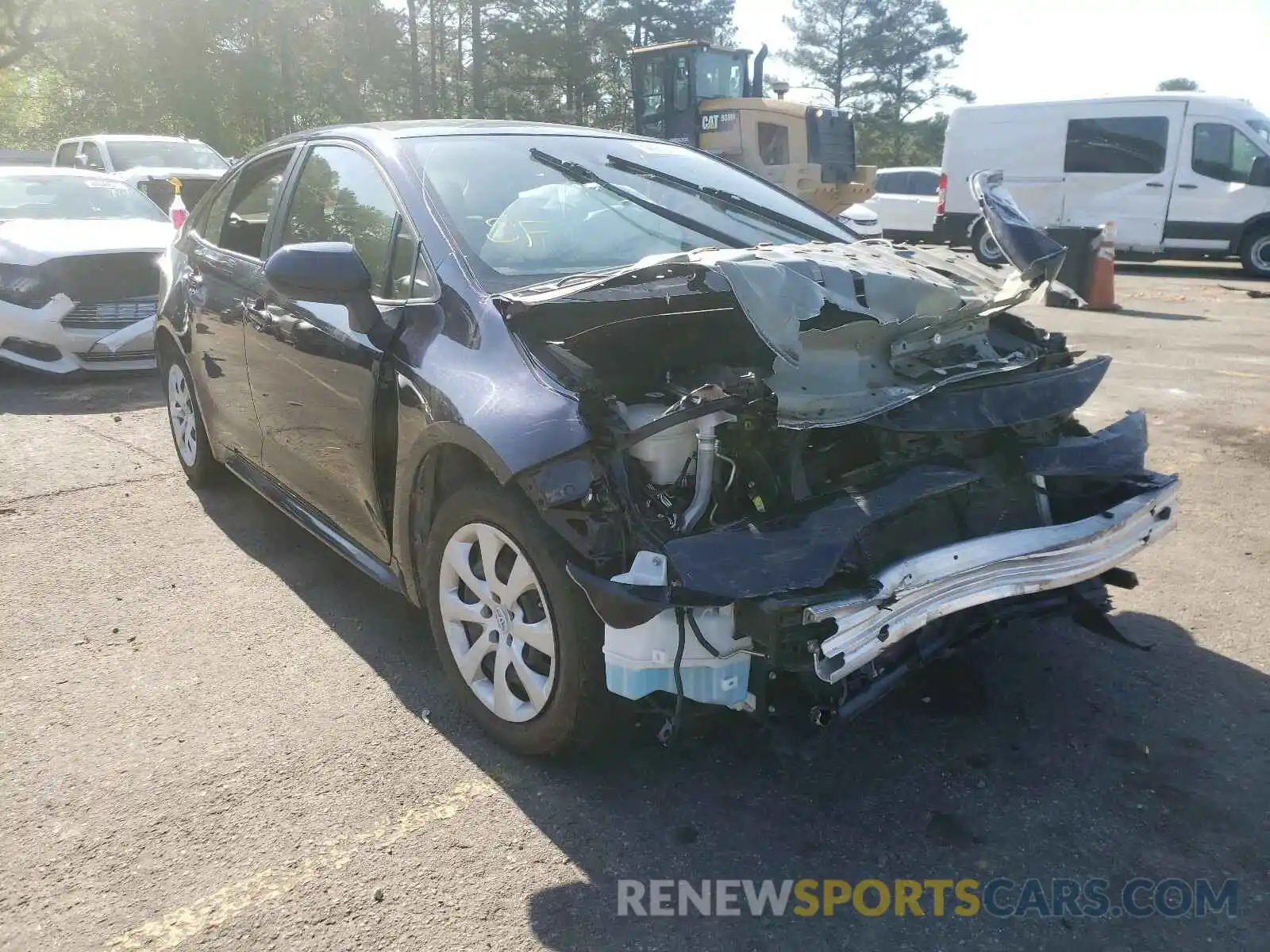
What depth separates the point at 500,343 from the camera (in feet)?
9.14

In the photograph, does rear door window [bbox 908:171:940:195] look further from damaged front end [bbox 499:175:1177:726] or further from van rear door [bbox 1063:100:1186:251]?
damaged front end [bbox 499:175:1177:726]

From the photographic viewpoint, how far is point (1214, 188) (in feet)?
48.8

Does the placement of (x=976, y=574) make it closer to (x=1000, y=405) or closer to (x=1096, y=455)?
(x=1000, y=405)

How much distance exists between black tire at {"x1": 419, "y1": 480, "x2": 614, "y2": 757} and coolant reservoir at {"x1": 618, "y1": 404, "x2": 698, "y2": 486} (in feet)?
0.99

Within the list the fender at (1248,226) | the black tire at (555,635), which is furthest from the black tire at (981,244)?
the black tire at (555,635)

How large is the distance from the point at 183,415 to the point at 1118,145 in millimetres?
14967

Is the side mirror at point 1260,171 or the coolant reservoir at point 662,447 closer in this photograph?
the coolant reservoir at point 662,447

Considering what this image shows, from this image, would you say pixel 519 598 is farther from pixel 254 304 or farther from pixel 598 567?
pixel 254 304

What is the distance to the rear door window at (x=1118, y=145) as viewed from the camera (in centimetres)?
1521

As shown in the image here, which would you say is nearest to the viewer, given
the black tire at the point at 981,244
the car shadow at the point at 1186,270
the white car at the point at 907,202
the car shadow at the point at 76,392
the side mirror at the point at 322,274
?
the side mirror at the point at 322,274

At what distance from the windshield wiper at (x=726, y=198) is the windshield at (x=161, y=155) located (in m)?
12.2

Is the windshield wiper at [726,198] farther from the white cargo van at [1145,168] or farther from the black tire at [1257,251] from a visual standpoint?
the black tire at [1257,251]

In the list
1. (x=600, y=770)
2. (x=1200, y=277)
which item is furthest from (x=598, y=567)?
(x=1200, y=277)

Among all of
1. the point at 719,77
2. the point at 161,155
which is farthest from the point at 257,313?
the point at 719,77
